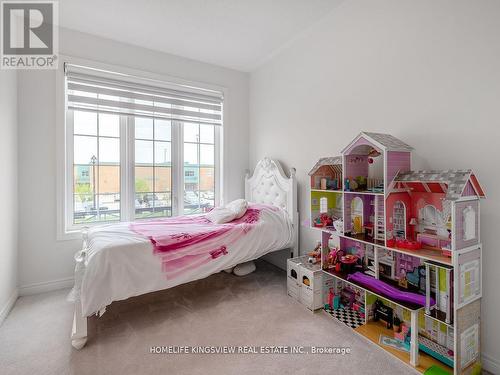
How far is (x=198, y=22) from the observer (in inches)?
105

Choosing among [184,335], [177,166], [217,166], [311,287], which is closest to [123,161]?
[177,166]

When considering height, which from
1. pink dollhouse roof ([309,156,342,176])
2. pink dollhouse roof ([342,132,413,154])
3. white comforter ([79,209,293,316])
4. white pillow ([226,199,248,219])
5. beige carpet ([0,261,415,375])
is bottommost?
beige carpet ([0,261,415,375])

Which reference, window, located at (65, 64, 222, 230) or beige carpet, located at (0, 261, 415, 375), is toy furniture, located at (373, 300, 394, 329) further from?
window, located at (65, 64, 222, 230)

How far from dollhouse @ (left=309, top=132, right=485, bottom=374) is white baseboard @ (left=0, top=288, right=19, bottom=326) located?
272cm

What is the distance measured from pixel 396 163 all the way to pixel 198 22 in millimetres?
2337

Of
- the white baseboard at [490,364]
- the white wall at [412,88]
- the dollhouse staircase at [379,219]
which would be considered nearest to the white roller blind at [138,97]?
the white wall at [412,88]

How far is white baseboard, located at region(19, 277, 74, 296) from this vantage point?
2.62 m

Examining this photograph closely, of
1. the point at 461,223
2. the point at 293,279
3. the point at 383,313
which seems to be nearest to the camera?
the point at 461,223

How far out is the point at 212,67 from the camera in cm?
365

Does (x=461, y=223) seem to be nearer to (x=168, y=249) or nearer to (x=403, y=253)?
(x=403, y=253)

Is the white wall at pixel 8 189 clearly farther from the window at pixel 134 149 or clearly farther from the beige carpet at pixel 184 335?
the window at pixel 134 149

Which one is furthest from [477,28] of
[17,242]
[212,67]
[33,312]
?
[17,242]

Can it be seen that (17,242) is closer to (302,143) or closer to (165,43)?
(165,43)

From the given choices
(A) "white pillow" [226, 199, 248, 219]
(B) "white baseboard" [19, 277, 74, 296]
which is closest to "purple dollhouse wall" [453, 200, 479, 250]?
(A) "white pillow" [226, 199, 248, 219]
